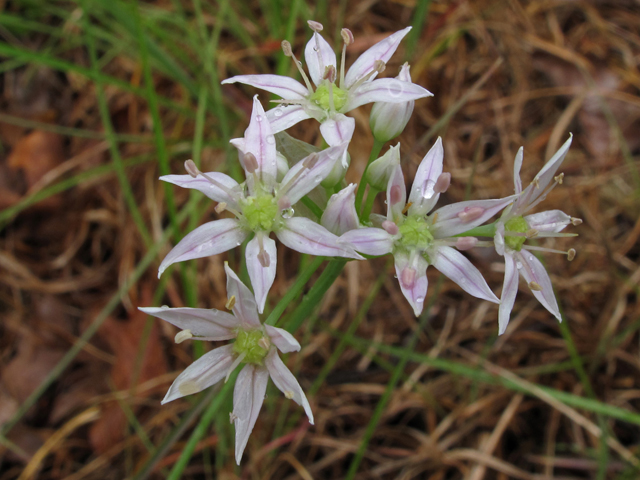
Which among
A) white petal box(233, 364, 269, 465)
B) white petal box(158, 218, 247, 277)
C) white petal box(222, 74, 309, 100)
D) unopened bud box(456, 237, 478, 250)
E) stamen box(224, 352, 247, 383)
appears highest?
white petal box(222, 74, 309, 100)

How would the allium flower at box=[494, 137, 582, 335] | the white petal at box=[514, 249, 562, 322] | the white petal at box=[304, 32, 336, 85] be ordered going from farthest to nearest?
the white petal at box=[304, 32, 336, 85]
the white petal at box=[514, 249, 562, 322]
the allium flower at box=[494, 137, 582, 335]

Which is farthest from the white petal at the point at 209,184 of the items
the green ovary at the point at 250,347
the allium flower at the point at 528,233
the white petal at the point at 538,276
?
the white petal at the point at 538,276

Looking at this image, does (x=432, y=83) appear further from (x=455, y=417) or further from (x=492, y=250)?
(x=455, y=417)

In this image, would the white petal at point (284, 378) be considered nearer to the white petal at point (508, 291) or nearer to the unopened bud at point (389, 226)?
the unopened bud at point (389, 226)

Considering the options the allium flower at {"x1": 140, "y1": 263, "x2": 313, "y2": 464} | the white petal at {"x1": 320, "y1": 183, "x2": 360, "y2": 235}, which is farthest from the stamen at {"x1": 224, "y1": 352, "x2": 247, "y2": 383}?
the white petal at {"x1": 320, "y1": 183, "x2": 360, "y2": 235}

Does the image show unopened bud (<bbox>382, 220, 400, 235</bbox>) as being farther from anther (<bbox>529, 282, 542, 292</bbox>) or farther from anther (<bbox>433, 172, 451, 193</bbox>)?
anther (<bbox>529, 282, 542, 292</bbox>)

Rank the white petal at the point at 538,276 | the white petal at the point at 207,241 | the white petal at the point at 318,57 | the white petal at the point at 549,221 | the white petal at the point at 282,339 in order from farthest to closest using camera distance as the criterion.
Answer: the white petal at the point at 318,57
the white petal at the point at 549,221
the white petal at the point at 538,276
the white petal at the point at 207,241
the white petal at the point at 282,339
